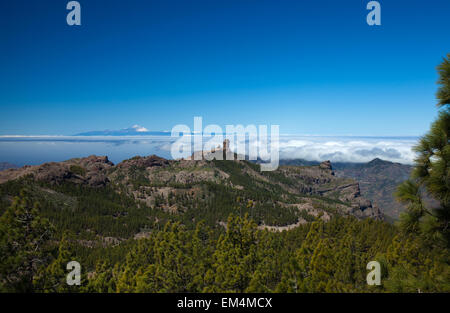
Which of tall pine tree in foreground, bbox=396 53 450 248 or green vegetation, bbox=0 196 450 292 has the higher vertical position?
tall pine tree in foreground, bbox=396 53 450 248

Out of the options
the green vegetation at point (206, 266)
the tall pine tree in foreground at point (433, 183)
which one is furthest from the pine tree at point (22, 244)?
the tall pine tree in foreground at point (433, 183)

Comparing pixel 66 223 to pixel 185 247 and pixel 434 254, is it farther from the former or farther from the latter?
pixel 434 254

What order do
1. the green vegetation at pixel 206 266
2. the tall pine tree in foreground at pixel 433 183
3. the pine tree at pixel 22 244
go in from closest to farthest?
the tall pine tree in foreground at pixel 433 183
the green vegetation at pixel 206 266
the pine tree at pixel 22 244

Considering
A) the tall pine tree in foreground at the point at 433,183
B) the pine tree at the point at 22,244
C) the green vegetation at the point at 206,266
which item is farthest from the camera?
the pine tree at the point at 22,244

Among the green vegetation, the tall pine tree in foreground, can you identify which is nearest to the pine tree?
the green vegetation

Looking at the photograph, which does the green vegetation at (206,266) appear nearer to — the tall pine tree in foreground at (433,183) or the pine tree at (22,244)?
the pine tree at (22,244)

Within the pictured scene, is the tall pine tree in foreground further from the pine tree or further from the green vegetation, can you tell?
the pine tree

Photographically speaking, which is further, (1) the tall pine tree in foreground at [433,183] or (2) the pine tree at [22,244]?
(2) the pine tree at [22,244]

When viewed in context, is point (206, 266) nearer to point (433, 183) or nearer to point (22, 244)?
point (22, 244)
